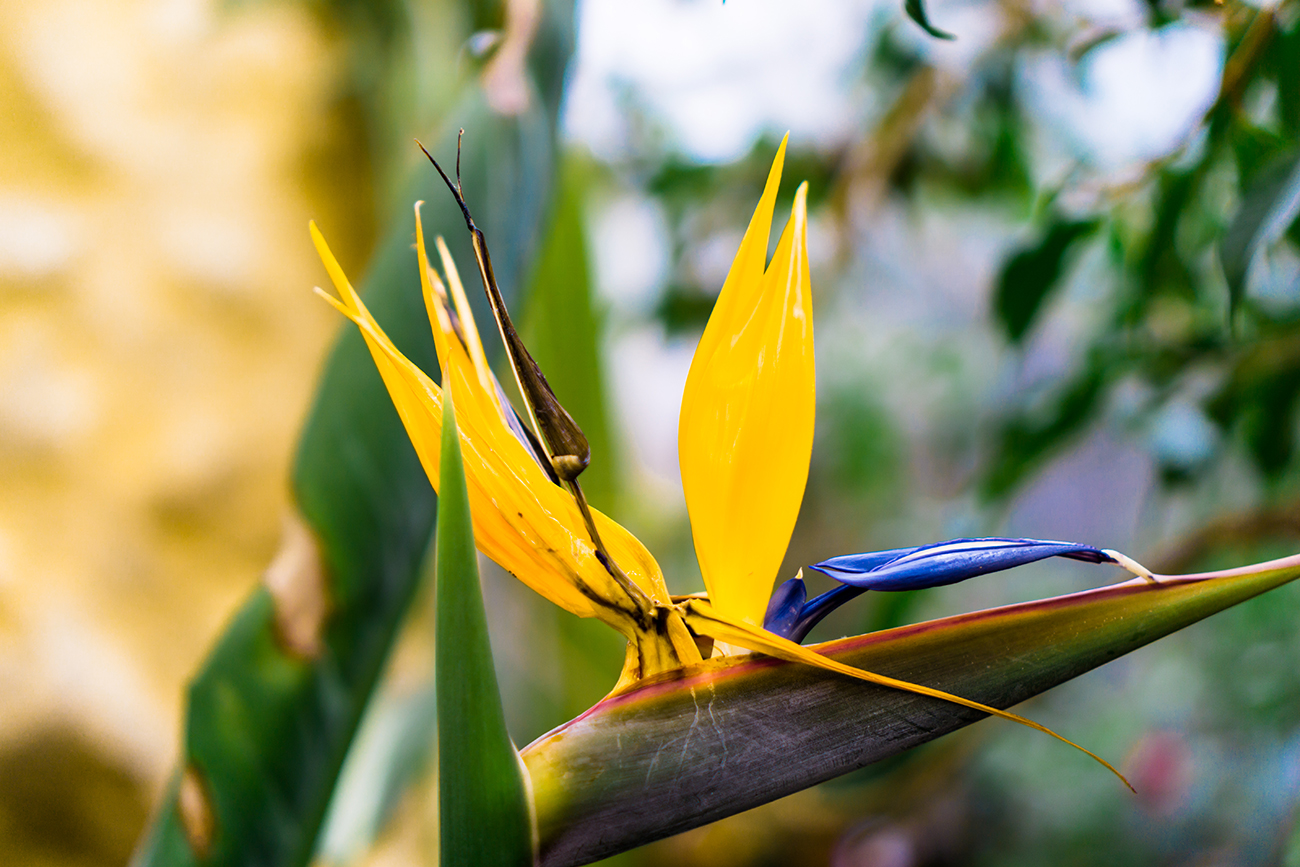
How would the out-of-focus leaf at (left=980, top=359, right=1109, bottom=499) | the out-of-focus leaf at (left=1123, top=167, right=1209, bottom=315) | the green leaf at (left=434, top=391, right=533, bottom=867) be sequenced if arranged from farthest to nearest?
the out-of-focus leaf at (left=980, top=359, right=1109, bottom=499) → the out-of-focus leaf at (left=1123, top=167, right=1209, bottom=315) → the green leaf at (left=434, top=391, right=533, bottom=867)

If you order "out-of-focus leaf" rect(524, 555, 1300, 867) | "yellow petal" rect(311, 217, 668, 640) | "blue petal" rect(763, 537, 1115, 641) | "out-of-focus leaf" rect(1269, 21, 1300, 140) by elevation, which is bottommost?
"out-of-focus leaf" rect(524, 555, 1300, 867)

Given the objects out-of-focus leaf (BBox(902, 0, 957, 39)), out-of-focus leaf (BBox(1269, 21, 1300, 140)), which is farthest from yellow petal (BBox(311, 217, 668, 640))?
out-of-focus leaf (BBox(1269, 21, 1300, 140))

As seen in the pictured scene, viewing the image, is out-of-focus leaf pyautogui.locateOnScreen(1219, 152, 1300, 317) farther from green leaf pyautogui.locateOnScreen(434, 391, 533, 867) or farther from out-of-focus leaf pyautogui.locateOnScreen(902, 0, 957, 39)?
green leaf pyautogui.locateOnScreen(434, 391, 533, 867)

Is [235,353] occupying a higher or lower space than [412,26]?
lower

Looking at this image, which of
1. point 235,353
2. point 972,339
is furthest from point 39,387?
point 972,339

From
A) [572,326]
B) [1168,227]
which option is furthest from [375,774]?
[1168,227]

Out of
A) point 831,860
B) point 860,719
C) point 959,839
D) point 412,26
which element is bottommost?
point 959,839

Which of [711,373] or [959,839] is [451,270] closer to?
[711,373]

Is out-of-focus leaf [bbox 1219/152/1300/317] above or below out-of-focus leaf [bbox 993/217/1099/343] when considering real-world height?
above
